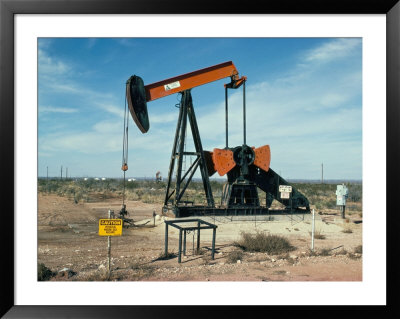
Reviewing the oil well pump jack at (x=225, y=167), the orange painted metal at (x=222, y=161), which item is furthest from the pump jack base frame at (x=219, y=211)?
the orange painted metal at (x=222, y=161)

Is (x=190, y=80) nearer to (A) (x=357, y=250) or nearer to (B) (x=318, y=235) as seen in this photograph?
(B) (x=318, y=235)

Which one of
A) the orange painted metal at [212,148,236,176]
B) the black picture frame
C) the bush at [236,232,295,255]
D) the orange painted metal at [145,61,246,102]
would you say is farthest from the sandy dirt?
the orange painted metal at [145,61,246,102]

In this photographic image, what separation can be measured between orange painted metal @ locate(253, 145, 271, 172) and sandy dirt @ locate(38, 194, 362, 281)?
214cm

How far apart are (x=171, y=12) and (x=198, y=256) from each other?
4.20 meters

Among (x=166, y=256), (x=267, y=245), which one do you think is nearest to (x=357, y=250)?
(x=267, y=245)

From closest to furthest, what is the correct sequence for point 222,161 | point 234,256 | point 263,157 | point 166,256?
point 234,256
point 166,256
point 222,161
point 263,157

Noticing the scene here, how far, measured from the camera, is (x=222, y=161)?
11.2m

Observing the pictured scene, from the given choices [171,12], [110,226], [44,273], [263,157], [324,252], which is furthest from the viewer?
[263,157]

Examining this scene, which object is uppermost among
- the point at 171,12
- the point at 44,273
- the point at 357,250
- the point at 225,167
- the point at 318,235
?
the point at 171,12

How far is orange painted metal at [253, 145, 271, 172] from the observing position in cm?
1154

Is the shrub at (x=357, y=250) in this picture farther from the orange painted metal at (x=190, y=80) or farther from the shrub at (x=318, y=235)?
the orange painted metal at (x=190, y=80)

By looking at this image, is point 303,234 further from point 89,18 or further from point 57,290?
point 89,18

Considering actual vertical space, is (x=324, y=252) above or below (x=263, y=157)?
below

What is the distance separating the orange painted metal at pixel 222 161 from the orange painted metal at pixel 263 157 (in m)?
0.90
